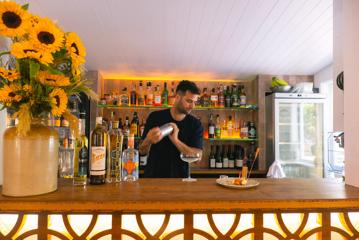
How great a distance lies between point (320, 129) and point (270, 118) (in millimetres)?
627

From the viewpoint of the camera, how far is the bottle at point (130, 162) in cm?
116

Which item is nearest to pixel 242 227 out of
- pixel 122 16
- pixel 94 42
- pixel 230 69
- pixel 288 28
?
pixel 122 16

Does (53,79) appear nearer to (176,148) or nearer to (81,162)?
(81,162)

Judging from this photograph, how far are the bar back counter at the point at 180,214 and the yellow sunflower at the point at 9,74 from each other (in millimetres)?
383

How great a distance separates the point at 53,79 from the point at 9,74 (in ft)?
0.40

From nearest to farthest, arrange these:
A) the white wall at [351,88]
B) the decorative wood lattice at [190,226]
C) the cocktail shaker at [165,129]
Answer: the decorative wood lattice at [190,226] < the white wall at [351,88] < the cocktail shaker at [165,129]

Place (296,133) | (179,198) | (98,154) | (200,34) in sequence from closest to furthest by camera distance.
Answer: (179,198) < (98,154) < (200,34) < (296,133)

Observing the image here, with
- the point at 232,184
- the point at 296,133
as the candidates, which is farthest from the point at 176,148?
the point at 296,133

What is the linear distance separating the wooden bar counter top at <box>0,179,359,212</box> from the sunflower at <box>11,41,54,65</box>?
0.44 metres

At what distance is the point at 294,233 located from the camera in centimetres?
95

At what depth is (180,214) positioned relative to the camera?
93cm

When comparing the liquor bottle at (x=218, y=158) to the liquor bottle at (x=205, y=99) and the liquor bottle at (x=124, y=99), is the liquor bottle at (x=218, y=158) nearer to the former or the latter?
the liquor bottle at (x=205, y=99)

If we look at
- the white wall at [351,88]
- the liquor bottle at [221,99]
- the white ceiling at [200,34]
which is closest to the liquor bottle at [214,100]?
the liquor bottle at [221,99]

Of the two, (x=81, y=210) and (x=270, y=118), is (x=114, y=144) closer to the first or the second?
(x=81, y=210)
